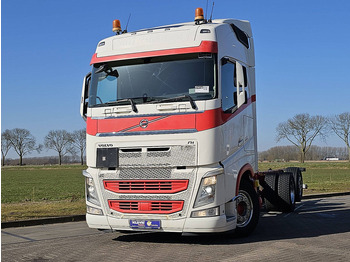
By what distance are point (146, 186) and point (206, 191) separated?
1006 millimetres

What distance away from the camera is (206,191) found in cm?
764

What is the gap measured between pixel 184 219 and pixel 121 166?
4.57 ft

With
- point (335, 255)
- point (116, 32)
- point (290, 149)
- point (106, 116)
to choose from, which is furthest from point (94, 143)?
point (290, 149)

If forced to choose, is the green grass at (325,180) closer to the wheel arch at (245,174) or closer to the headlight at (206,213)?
the wheel arch at (245,174)

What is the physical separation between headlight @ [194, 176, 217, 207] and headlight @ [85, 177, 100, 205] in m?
1.81

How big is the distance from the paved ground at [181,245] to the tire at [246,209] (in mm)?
178

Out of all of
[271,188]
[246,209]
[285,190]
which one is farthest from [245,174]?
[285,190]

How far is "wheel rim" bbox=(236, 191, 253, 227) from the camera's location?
8.59 meters

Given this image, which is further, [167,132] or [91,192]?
[91,192]

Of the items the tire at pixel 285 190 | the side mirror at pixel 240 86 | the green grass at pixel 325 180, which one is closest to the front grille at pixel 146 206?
the side mirror at pixel 240 86

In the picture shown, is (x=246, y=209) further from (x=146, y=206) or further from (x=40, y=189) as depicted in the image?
(x=40, y=189)

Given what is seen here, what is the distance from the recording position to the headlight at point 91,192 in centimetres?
823

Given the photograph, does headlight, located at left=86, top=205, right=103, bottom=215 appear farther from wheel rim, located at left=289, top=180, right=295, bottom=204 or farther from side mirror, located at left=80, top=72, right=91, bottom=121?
wheel rim, located at left=289, top=180, right=295, bottom=204

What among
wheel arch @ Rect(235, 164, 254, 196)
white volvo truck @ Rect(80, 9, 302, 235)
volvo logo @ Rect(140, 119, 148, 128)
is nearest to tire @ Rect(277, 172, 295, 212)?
wheel arch @ Rect(235, 164, 254, 196)
